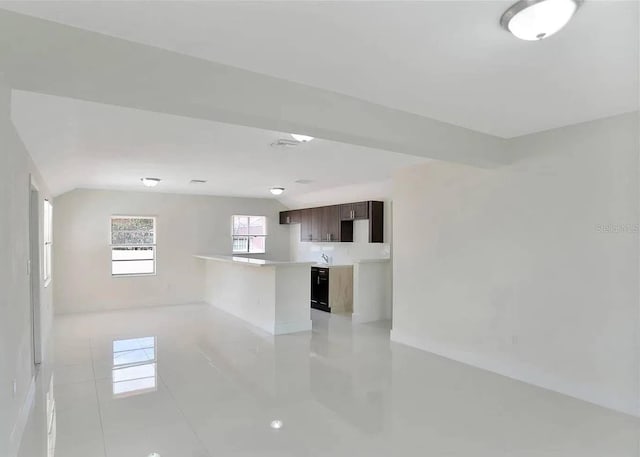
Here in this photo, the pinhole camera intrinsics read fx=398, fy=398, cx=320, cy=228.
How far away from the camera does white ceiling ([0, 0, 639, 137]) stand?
1752 mm

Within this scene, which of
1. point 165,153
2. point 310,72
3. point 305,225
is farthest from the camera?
point 305,225

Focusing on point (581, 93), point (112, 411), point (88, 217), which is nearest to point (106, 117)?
point (112, 411)

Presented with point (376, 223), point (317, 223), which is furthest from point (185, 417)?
point (317, 223)

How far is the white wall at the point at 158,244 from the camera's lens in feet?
24.3

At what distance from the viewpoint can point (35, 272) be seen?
4281mm

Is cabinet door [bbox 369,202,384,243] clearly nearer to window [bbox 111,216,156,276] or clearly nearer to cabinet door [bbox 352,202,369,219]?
cabinet door [bbox 352,202,369,219]

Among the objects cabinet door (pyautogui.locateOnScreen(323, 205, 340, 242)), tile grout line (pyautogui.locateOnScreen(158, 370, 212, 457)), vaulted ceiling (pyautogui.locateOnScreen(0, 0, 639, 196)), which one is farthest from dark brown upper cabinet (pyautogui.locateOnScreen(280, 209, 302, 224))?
tile grout line (pyautogui.locateOnScreen(158, 370, 212, 457))

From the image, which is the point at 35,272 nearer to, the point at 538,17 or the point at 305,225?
the point at 538,17

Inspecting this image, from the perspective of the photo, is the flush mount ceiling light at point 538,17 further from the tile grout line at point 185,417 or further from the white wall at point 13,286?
the tile grout line at point 185,417

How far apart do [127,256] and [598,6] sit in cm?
825

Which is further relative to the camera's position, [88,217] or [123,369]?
[88,217]

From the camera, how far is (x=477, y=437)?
2816mm

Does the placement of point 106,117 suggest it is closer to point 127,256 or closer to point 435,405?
point 435,405

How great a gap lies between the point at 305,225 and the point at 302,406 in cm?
572
